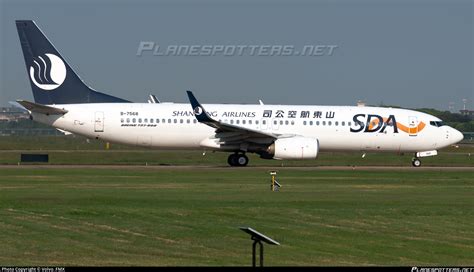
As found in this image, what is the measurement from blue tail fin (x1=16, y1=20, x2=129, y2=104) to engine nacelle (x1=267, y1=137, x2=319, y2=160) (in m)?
9.02

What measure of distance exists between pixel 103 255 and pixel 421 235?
7294 mm

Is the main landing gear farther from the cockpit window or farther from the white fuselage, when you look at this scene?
the cockpit window

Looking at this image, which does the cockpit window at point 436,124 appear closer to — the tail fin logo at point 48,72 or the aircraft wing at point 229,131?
the aircraft wing at point 229,131

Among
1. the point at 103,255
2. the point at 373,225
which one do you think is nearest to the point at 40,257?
the point at 103,255

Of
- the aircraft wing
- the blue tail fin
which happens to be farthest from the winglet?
the blue tail fin

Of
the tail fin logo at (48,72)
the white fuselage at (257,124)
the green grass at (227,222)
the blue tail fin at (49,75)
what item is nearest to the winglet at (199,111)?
the white fuselage at (257,124)

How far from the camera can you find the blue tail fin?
50062mm

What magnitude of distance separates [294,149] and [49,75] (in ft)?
43.8

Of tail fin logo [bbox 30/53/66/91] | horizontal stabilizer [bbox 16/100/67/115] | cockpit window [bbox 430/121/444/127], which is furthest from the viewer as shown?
cockpit window [bbox 430/121/444/127]

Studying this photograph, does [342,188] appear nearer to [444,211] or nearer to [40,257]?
[444,211]

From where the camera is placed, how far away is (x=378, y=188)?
34.0 meters

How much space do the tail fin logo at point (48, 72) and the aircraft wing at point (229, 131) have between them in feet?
26.8

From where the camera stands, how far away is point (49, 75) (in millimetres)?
50719

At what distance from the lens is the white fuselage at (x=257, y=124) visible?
4872 cm
